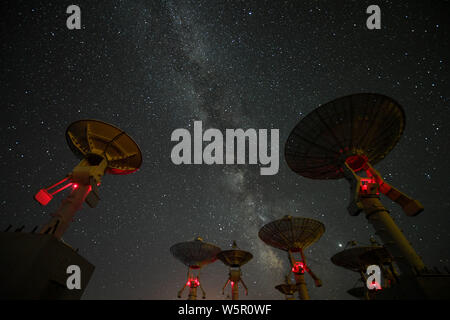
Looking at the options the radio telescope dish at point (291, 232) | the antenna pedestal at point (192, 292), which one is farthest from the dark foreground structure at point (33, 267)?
the antenna pedestal at point (192, 292)

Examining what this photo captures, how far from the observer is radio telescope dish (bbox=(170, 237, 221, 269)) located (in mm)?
28719

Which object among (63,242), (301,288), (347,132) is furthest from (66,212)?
(301,288)

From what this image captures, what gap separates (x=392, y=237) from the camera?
11.7 m

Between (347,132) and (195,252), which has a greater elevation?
(347,132)

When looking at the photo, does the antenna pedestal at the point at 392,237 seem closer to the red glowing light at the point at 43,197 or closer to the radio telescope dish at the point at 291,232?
the radio telescope dish at the point at 291,232

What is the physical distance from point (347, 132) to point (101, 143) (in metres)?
19.4

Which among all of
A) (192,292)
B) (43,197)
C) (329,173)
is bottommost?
(192,292)

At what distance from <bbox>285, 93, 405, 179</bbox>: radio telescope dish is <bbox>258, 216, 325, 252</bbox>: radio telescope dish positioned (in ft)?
28.1

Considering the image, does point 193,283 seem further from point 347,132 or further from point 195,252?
point 347,132

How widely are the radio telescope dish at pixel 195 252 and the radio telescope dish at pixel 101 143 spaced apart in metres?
16.7
